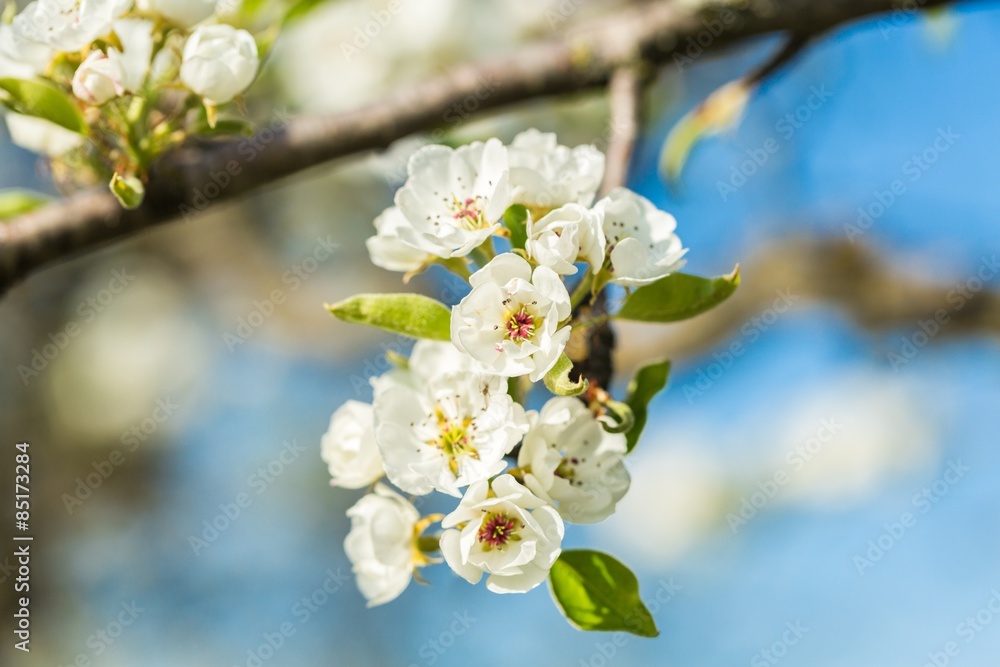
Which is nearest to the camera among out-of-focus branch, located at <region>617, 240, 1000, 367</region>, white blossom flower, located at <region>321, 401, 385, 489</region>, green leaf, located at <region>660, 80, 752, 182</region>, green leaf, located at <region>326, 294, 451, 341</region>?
green leaf, located at <region>326, 294, 451, 341</region>

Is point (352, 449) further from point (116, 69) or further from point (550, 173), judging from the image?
point (116, 69)

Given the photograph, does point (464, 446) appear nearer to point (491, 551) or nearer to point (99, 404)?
point (491, 551)

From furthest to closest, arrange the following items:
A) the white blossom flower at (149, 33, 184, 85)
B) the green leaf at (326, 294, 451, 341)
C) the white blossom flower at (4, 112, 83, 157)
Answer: the white blossom flower at (4, 112, 83, 157) → the white blossom flower at (149, 33, 184, 85) → the green leaf at (326, 294, 451, 341)

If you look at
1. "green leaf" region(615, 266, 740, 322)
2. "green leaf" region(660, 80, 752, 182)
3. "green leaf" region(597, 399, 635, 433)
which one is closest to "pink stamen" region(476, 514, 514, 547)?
"green leaf" region(597, 399, 635, 433)

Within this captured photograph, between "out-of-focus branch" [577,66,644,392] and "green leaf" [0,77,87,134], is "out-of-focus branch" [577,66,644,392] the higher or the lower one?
the lower one

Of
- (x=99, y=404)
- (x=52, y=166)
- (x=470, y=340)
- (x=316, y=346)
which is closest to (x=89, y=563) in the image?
(x=99, y=404)

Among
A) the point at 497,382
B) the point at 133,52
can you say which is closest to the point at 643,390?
the point at 497,382

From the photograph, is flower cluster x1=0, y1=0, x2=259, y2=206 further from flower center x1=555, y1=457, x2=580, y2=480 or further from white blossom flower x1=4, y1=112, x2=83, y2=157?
flower center x1=555, y1=457, x2=580, y2=480

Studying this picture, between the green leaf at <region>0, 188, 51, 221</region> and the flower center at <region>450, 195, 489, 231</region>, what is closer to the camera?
the flower center at <region>450, 195, 489, 231</region>
